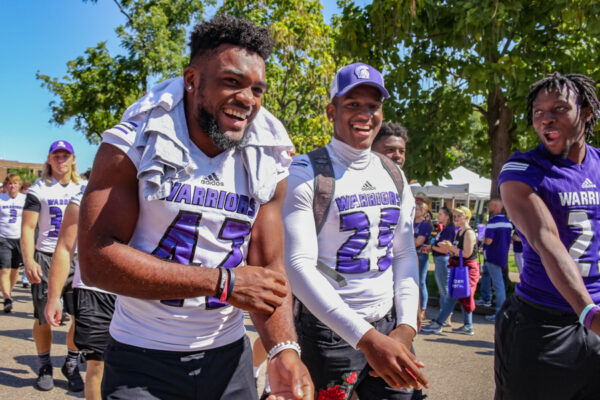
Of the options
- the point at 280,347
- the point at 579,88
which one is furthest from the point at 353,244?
the point at 579,88

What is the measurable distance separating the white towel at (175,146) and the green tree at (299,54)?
12376 mm

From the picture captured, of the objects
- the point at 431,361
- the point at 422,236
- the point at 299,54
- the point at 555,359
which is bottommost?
the point at 431,361

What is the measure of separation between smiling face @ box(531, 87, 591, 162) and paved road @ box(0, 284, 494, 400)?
11.0ft

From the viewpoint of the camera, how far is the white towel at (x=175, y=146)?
175cm

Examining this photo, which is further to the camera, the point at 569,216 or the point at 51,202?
the point at 51,202

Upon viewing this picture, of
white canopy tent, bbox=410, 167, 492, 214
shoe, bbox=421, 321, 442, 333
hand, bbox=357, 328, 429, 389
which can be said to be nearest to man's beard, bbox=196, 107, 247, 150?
hand, bbox=357, 328, 429, 389

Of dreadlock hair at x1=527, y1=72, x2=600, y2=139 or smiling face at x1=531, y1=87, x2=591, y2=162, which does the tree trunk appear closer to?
dreadlock hair at x1=527, y1=72, x2=600, y2=139

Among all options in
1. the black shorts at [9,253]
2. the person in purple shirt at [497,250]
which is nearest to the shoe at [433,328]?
the person in purple shirt at [497,250]

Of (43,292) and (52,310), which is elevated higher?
(52,310)

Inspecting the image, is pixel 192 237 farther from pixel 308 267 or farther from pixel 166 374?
pixel 308 267

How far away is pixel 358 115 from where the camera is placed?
2.88 meters

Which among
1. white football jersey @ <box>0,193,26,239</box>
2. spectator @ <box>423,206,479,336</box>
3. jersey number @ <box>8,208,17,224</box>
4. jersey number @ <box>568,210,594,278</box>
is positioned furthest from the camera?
jersey number @ <box>8,208,17,224</box>

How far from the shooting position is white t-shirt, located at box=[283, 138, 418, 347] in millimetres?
2494

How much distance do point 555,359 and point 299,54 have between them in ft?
44.5
